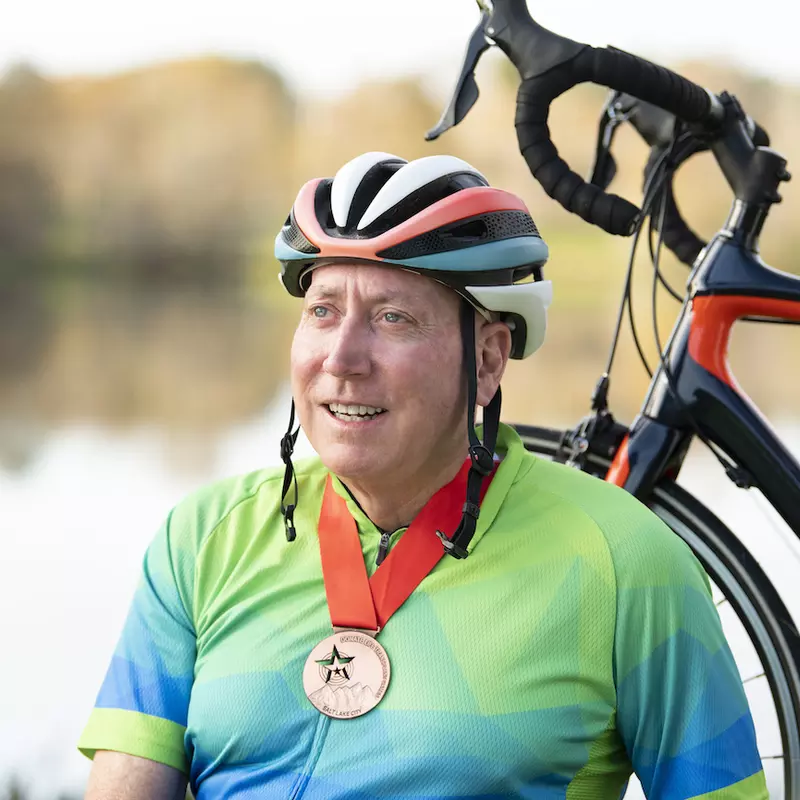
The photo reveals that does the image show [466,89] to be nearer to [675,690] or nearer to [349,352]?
[349,352]

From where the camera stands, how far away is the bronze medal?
1.67m

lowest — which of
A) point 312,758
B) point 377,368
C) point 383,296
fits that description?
point 312,758

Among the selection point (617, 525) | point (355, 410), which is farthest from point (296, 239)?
point (617, 525)

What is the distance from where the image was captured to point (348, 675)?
1.68m

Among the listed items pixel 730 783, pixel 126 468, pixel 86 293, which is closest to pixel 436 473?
pixel 730 783

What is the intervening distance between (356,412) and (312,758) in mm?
502

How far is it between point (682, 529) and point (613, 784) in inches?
36.2

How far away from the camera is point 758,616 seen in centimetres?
257

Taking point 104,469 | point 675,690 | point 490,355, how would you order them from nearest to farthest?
point 675,690 → point 490,355 → point 104,469

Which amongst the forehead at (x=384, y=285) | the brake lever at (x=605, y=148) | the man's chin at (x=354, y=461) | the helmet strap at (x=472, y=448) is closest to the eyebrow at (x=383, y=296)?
the forehead at (x=384, y=285)

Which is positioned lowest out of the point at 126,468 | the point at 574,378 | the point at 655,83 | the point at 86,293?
the point at 655,83

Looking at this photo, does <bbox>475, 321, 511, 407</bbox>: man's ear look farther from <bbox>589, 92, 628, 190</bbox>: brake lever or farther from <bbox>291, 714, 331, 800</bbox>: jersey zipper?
<bbox>589, 92, 628, 190</bbox>: brake lever

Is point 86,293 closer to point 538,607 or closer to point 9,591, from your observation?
point 9,591

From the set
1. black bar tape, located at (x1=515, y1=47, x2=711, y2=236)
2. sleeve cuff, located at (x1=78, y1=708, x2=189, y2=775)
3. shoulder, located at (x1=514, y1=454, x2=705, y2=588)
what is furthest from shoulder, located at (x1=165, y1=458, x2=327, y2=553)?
black bar tape, located at (x1=515, y1=47, x2=711, y2=236)
